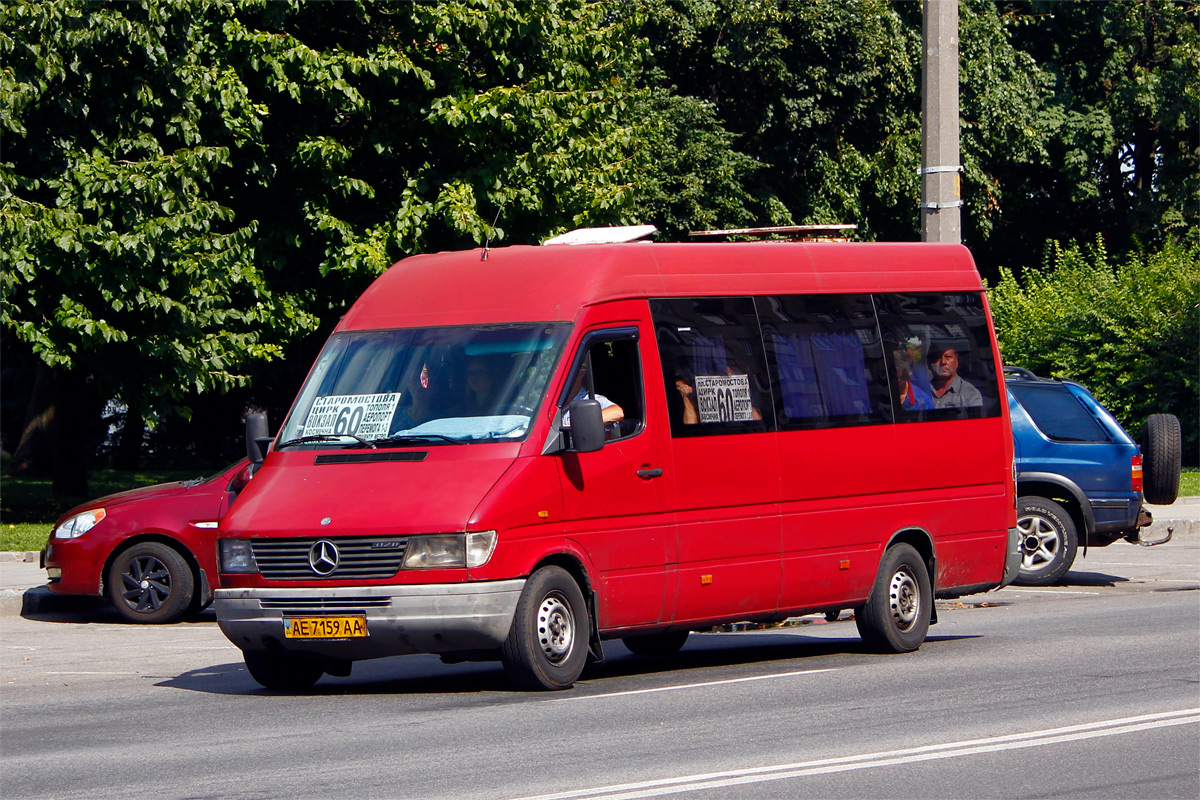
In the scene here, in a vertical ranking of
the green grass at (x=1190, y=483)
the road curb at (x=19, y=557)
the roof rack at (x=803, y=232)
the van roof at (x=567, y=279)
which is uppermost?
the roof rack at (x=803, y=232)

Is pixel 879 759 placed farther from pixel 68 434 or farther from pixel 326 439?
pixel 68 434

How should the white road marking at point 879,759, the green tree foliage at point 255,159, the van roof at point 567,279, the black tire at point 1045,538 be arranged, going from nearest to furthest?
the white road marking at point 879,759, the van roof at point 567,279, the black tire at point 1045,538, the green tree foliage at point 255,159

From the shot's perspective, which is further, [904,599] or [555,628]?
[904,599]

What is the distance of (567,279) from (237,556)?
8.50 ft

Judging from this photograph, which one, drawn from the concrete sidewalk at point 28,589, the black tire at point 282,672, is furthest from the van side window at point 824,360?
the concrete sidewalk at point 28,589

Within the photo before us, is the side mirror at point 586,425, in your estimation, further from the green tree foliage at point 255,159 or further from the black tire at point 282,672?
the green tree foliage at point 255,159

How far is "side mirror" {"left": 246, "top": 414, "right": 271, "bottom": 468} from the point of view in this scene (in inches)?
418

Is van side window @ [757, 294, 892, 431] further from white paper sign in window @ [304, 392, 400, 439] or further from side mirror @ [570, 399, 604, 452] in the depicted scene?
white paper sign in window @ [304, 392, 400, 439]

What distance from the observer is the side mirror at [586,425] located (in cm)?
945

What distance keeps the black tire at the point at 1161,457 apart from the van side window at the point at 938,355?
13.6 ft

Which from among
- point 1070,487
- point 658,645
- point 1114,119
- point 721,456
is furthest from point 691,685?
point 1114,119

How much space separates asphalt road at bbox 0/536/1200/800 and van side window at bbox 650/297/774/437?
1.66 metres

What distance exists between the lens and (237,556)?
9.69 m

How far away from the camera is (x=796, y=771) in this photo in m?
7.11
